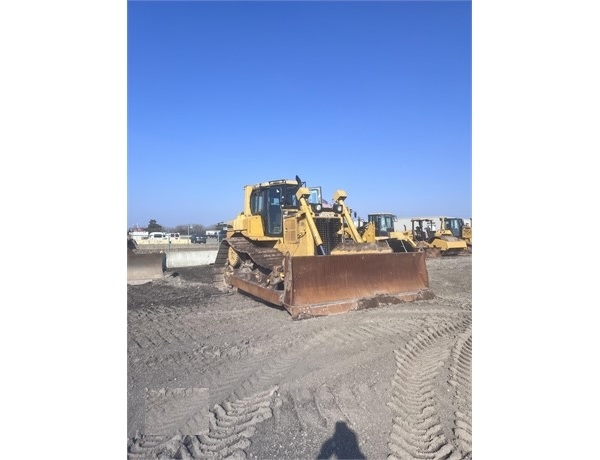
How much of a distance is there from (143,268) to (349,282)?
7754mm

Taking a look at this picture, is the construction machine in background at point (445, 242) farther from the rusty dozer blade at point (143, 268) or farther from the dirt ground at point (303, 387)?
the dirt ground at point (303, 387)

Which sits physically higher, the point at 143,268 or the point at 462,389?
the point at 143,268

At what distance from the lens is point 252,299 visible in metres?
7.96

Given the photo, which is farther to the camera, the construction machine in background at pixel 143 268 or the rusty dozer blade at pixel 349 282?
the construction machine in background at pixel 143 268

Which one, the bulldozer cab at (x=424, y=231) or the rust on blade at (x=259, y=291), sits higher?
the bulldozer cab at (x=424, y=231)

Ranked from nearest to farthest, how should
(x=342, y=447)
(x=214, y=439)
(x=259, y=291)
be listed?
(x=342, y=447) → (x=214, y=439) → (x=259, y=291)

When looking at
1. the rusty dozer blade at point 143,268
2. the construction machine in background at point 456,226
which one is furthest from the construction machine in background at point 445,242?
the rusty dozer blade at point 143,268

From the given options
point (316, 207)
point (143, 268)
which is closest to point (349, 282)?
point (316, 207)

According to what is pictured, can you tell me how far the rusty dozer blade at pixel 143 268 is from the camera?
37.7ft

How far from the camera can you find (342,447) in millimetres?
2414

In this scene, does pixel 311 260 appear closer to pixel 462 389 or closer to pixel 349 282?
pixel 349 282
